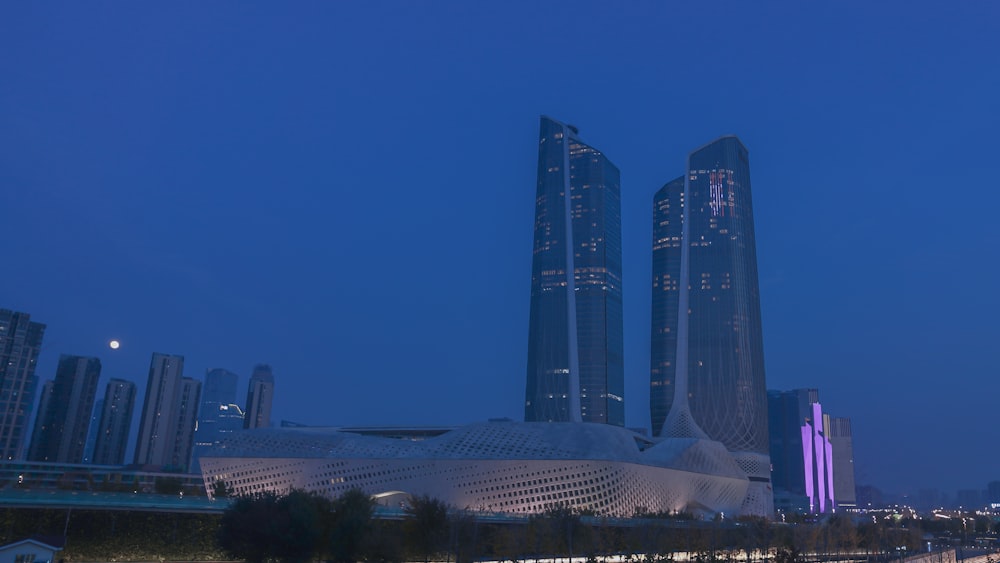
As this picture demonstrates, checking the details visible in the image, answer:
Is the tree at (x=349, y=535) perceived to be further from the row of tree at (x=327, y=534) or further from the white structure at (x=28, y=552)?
the white structure at (x=28, y=552)

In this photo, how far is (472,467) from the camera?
8756 cm

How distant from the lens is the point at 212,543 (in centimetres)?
4909

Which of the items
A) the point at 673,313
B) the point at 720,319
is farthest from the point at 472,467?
the point at 673,313

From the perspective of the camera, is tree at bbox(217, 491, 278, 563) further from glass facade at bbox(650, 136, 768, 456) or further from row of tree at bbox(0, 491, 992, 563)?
glass facade at bbox(650, 136, 768, 456)

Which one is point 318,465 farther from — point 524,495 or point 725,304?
point 725,304

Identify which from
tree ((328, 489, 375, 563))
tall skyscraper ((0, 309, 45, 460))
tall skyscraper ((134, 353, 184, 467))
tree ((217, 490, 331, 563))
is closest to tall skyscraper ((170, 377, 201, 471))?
tall skyscraper ((134, 353, 184, 467))

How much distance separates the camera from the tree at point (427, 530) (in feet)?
148

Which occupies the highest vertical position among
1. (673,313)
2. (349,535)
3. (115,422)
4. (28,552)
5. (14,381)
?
(673,313)

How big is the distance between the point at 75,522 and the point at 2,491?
4.40 m

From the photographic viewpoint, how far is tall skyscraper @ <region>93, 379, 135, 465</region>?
173625mm

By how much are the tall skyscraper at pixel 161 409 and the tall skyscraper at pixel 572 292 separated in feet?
263

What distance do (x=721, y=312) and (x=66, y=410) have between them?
141m

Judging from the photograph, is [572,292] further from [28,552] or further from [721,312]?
[28,552]

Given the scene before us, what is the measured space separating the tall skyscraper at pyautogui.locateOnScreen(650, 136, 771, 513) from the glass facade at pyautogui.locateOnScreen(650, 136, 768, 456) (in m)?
0.23
